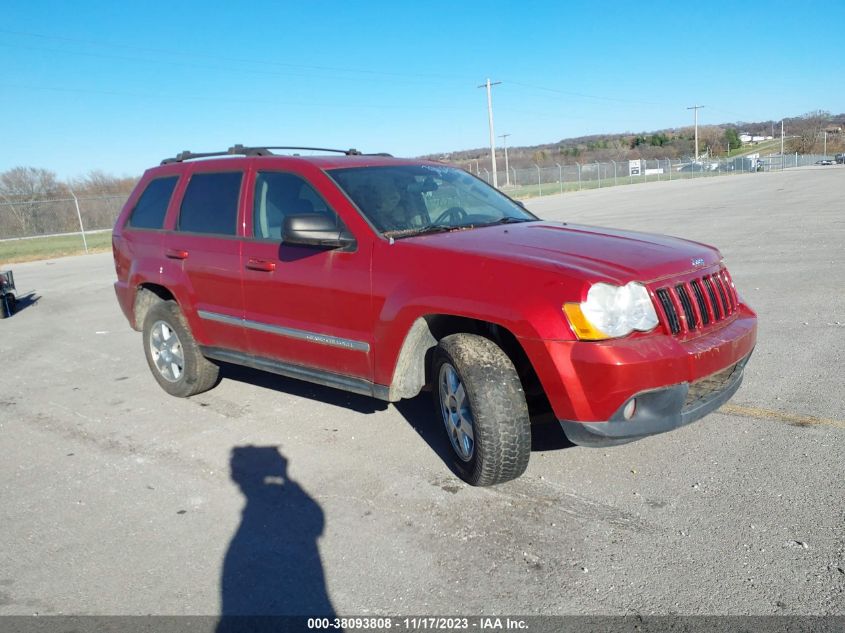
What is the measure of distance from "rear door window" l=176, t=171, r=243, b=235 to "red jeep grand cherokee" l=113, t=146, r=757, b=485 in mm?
15

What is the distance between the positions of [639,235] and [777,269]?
655 cm

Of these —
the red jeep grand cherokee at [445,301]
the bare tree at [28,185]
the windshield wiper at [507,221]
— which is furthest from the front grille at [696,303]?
the bare tree at [28,185]

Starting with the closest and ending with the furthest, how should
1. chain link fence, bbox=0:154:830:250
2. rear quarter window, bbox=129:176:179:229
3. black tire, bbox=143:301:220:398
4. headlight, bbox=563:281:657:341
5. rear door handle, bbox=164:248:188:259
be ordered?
1. headlight, bbox=563:281:657:341
2. rear door handle, bbox=164:248:188:259
3. black tire, bbox=143:301:220:398
4. rear quarter window, bbox=129:176:179:229
5. chain link fence, bbox=0:154:830:250

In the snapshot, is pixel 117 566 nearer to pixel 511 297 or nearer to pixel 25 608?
pixel 25 608

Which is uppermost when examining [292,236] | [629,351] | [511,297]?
[292,236]

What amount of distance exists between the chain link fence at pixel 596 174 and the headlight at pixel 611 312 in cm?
4004

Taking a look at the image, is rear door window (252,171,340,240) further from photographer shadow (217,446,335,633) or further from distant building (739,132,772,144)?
distant building (739,132,772,144)

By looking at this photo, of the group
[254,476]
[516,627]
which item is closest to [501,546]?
[516,627]

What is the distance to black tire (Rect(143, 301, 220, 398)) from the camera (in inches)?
221

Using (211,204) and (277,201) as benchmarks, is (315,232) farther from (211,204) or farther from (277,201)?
(211,204)

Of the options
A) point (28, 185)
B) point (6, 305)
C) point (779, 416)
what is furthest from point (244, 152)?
point (28, 185)

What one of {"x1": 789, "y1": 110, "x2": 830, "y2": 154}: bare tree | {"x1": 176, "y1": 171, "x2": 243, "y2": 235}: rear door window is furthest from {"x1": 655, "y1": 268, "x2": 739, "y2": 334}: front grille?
{"x1": 789, "y1": 110, "x2": 830, "y2": 154}: bare tree

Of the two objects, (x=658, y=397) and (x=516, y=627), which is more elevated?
(x=658, y=397)

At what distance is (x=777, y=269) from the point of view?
32.1 feet
